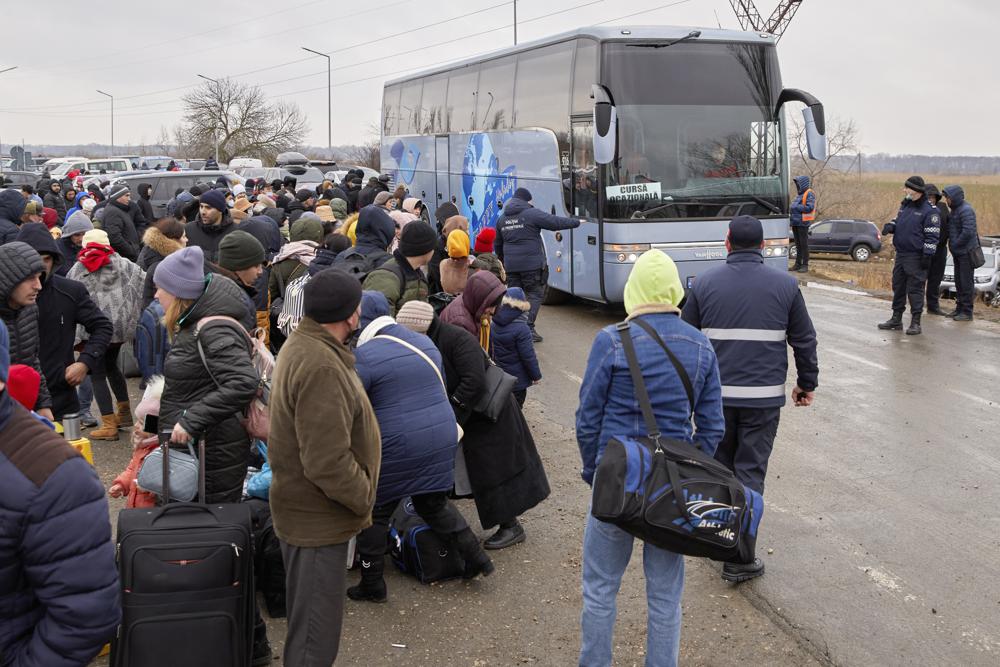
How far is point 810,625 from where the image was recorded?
4.79m

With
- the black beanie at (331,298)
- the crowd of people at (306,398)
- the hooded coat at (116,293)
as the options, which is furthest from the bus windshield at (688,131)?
the black beanie at (331,298)

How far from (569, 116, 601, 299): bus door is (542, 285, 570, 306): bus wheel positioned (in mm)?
1553

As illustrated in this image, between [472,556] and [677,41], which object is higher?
[677,41]

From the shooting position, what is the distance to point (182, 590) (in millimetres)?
3623

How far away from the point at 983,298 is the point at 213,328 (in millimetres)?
16533

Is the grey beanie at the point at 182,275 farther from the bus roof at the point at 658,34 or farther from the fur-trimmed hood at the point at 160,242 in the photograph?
the bus roof at the point at 658,34

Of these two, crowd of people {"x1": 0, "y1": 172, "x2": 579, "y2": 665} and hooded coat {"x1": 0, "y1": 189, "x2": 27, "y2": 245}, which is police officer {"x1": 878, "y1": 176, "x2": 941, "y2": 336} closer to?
crowd of people {"x1": 0, "y1": 172, "x2": 579, "y2": 665}

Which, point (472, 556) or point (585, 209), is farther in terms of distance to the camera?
point (585, 209)

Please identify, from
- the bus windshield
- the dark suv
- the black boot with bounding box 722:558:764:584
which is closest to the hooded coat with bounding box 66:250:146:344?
the black boot with bounding box 722:558:764:584

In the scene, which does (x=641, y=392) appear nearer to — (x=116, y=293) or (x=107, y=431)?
(x=116, y=293)

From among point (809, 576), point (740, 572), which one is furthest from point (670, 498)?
point (809, 576)

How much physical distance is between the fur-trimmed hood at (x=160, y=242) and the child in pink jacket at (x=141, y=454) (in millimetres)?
3128

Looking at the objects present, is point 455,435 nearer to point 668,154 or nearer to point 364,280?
point 364,280

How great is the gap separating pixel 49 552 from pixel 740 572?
387 centimetres
